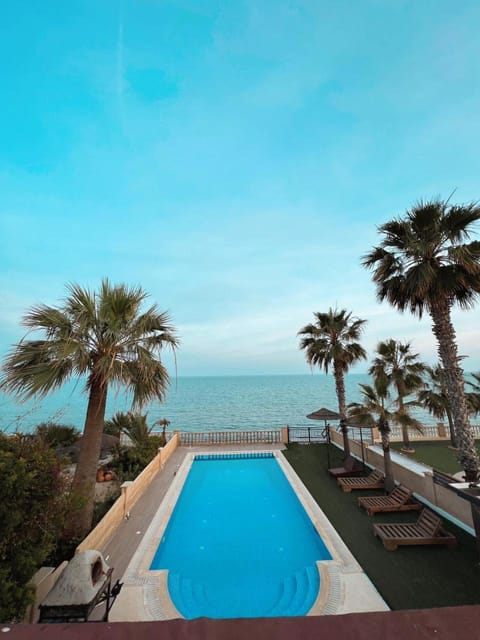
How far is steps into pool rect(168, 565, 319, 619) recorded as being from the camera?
5016mm

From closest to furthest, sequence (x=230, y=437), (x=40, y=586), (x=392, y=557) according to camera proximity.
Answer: (x=40, y=586) → (x=392, y=557) → (x=230, y=437)

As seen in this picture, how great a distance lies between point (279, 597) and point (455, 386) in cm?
719

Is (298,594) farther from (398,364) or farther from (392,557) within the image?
(398,364)

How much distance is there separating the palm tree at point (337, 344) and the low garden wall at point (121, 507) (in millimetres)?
9422

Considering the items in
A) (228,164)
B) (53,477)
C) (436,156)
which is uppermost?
(228,164)

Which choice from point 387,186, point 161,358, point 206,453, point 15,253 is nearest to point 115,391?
point 161,358

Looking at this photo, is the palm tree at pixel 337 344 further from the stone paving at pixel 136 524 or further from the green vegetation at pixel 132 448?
the green vegetation at pixel 132 448

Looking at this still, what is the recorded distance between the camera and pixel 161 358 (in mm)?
7750

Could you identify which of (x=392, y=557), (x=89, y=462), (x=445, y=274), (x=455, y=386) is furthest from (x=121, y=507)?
(x=445, y=274)

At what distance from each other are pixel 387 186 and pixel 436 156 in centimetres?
240

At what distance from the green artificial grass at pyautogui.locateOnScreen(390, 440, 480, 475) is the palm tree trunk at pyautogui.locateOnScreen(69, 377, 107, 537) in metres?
13.1

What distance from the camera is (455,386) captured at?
8.42 metres

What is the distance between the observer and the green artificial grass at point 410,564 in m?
5.11

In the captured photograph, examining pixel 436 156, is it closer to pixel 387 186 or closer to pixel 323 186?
pixel 387 186
